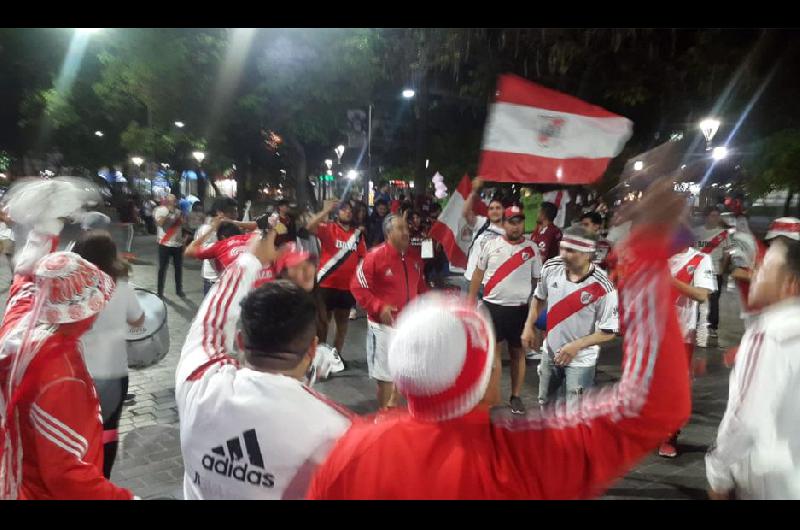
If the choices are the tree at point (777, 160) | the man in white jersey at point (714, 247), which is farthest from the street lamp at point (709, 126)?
the man in white jersey at point (714, 247)

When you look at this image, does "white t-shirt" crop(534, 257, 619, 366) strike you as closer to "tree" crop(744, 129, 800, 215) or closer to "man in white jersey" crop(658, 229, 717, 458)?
"man in white jersey" crop(658, 229, 717, 458)

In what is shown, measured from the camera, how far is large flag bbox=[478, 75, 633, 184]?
10.2 ft

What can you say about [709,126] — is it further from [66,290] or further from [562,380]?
[66,290]

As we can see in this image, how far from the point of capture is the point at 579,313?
16.1 feet

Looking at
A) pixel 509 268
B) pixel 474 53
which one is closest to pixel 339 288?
pixel 509 268

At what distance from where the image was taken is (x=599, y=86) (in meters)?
13.1

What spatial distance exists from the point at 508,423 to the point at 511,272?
15.7 feet

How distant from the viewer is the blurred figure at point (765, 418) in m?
2.45

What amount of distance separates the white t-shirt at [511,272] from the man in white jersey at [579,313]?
1.31m

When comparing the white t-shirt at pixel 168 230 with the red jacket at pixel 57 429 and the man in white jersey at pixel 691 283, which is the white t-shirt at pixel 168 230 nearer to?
the man in white jersey at pixel 691 283

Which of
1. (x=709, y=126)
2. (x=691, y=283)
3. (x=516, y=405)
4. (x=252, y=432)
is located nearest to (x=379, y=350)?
(x=516, y=405)

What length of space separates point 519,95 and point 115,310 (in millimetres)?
2630

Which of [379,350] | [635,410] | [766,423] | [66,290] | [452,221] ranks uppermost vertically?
[452,221]

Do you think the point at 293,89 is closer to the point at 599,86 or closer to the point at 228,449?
the point at 599,86
